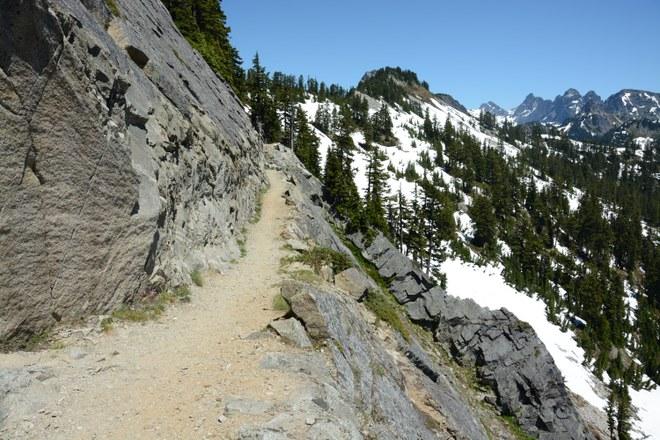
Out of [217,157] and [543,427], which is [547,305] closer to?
[543,427]

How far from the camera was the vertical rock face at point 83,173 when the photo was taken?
790 cm

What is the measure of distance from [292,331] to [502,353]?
28.0 m

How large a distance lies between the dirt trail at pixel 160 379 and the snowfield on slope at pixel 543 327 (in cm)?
4493

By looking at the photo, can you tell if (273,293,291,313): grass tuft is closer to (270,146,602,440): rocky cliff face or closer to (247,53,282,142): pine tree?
(270,146,602,440): rocky cliff face

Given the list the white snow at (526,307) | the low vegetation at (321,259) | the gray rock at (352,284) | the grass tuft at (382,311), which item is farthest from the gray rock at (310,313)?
the white snow at (526,307)

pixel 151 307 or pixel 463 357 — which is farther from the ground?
pixel 151 307

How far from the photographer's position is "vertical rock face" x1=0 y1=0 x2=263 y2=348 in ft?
25.9

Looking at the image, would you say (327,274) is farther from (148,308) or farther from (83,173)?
(83,173)

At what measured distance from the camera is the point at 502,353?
1291 inches

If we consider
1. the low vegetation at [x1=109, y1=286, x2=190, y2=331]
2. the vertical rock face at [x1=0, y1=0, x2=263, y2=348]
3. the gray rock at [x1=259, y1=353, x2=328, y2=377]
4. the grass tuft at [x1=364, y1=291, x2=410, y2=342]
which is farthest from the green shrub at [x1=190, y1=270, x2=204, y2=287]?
the grass tuft at [x1=364, y1=291, x2=410, y2=342]

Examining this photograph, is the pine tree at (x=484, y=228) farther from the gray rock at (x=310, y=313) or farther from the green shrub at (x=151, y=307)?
the green shrub at (x=151, y=307)

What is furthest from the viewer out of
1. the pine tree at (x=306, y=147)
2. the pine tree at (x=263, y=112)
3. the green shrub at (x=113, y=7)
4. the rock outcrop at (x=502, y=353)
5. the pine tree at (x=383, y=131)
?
the pine tree at (x=383, y=131)

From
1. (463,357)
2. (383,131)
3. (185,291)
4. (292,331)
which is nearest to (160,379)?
(292,331)

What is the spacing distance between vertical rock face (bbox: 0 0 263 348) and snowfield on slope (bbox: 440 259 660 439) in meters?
45.0
